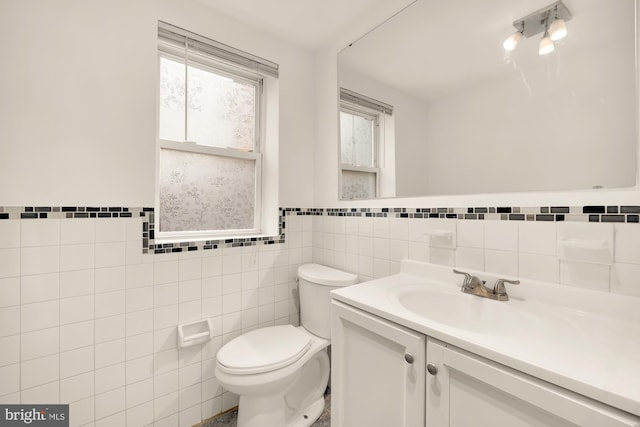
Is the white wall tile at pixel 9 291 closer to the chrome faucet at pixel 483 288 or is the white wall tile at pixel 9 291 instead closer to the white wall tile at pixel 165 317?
the white wall tile at pixel 165 317

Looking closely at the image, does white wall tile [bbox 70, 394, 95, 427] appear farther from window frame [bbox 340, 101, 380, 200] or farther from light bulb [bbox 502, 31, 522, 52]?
light bulb [bbox 502, 31, 522, 52]

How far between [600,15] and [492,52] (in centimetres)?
32

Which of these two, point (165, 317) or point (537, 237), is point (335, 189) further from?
point (165, 317)

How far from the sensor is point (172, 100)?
1.60 m

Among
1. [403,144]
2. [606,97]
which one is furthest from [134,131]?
[606,97]

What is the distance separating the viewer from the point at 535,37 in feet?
3.27

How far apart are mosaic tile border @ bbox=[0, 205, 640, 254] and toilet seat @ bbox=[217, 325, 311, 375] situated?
547mm

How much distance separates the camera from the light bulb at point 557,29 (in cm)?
94

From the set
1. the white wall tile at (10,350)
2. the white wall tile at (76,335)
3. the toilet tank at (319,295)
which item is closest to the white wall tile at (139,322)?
the white wall tile at (76,335)

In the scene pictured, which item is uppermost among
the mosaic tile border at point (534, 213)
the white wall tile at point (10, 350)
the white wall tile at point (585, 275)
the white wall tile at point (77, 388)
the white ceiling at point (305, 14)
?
the white ceiling at point (305, 14)

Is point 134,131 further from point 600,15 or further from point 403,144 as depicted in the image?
point 600,15

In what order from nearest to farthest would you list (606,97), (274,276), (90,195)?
(606,97), (90,195), (274,276)

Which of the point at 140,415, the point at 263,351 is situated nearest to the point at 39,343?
the point at 140,415

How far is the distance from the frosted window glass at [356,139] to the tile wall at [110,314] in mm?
913
